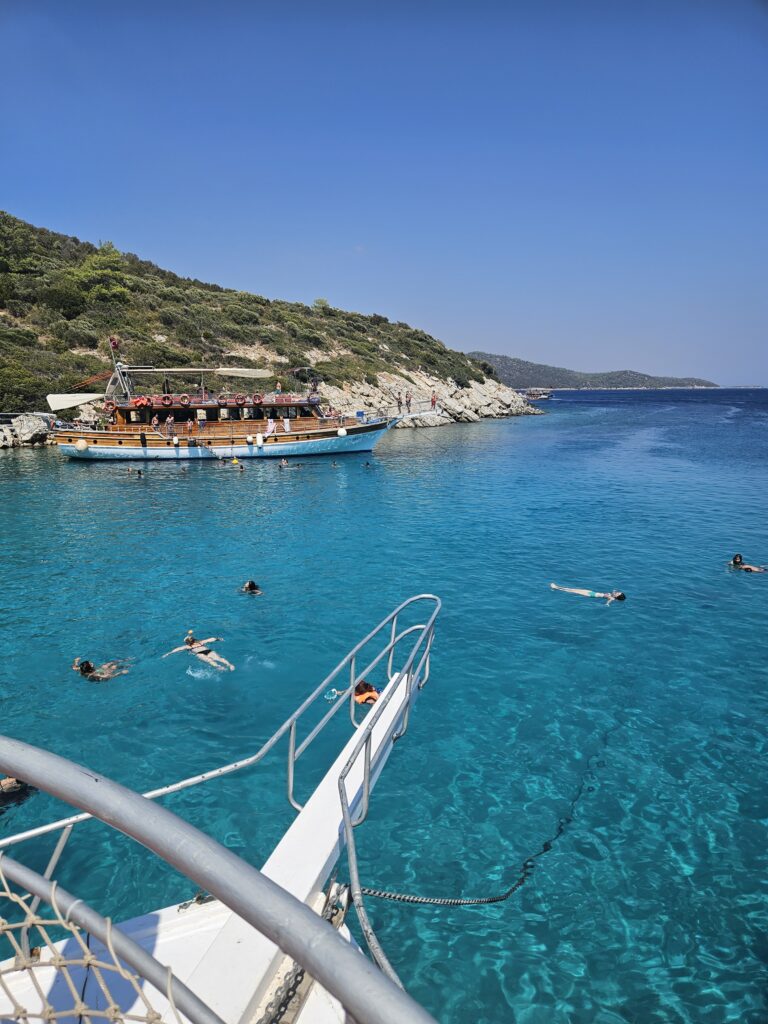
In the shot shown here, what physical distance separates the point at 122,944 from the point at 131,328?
62200mm

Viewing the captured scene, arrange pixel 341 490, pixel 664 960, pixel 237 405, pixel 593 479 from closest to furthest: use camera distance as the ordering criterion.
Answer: pixel 664 960
pixel 341 490
pixel 593 479
pixel 237 405

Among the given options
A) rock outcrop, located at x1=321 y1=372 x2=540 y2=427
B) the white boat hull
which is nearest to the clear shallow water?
the white boat hull

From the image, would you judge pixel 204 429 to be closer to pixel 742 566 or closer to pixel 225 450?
pixel 225 450

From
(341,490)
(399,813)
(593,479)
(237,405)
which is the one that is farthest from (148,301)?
(399,813)

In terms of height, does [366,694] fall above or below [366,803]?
below

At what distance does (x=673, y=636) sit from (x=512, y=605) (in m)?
3.54

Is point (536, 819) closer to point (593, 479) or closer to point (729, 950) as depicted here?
point (729, 950)

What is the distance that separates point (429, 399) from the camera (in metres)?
70.6

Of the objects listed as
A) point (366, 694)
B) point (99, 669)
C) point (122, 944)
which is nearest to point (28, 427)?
point (99, 669)

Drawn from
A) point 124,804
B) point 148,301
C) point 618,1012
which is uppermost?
point 148,301

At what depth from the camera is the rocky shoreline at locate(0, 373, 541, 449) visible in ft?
134

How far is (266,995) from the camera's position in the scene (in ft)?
11.0

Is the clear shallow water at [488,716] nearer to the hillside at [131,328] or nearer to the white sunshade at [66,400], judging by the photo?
the white sunshade at [66,400]

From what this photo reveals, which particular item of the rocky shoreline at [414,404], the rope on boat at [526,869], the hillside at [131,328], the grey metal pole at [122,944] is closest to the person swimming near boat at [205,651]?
the rope on boat at [526,869]
